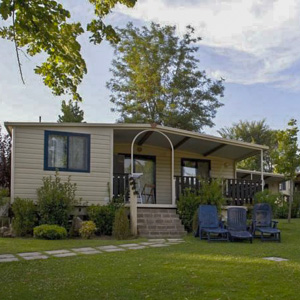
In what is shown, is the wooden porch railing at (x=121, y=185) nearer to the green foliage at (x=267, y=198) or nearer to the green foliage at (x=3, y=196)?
the green foliage at (x=3, y=196)

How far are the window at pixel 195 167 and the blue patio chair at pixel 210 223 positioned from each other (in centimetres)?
525

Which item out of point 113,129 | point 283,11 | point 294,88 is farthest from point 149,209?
point 294,88

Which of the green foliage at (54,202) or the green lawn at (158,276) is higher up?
the green foliage at (54,202)

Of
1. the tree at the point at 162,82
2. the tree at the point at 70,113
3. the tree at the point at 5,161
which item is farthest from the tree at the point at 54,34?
the tree at the point at 162,82

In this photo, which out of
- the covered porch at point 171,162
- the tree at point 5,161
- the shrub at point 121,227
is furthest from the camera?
the tree at point 5,161

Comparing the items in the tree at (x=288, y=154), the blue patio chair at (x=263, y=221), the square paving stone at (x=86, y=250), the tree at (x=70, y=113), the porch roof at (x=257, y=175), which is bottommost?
the square paving stone at (x=86, y=250)

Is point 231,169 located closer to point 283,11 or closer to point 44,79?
point 283,11

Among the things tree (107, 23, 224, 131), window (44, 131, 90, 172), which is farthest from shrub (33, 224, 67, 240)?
tree (107, 23, 224, 131)

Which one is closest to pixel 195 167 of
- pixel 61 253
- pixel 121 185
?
pixel 121 185

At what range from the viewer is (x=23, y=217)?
11.0 metres

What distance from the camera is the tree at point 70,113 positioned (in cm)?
2146

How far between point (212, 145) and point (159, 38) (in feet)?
49.7

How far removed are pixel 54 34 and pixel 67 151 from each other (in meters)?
7.34

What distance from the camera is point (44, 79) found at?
5758 millimetres
